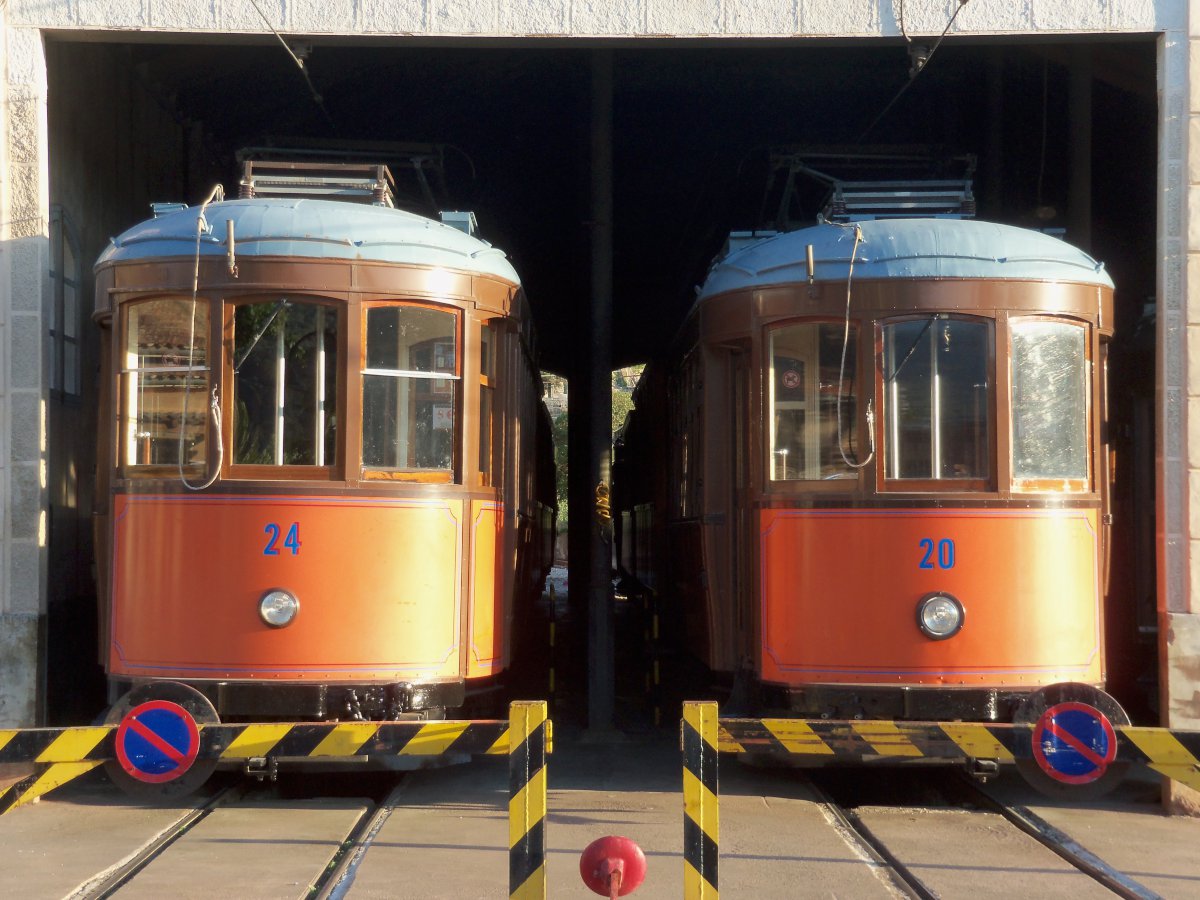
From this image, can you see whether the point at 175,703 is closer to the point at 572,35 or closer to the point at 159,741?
the point at 159,741

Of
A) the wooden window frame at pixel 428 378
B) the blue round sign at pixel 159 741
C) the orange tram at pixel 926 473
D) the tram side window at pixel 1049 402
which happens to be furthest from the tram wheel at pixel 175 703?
Result: the tram side window at pixel 1049 402

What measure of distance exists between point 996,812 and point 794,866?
1.93 m

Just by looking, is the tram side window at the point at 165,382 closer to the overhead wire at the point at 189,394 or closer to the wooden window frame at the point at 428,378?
the overhead wire at the point at 189,394

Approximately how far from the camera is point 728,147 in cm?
1394

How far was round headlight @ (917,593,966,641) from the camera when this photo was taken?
7.14 m

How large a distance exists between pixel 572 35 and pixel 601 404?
2.71 meters

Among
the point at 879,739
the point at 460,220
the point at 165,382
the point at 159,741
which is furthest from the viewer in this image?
the point at 460,220

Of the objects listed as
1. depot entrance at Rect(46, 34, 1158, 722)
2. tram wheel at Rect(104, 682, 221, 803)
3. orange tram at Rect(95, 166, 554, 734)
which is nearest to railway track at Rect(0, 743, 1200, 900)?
tram wheel at Rect(104, 682, 221, 803)

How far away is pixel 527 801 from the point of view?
4363 millimetres

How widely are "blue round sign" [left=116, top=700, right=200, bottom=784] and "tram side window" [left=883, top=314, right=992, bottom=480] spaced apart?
3804mm

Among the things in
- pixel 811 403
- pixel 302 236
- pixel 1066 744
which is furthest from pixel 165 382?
pixel 1066 744

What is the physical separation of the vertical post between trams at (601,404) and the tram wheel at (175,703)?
3.12m

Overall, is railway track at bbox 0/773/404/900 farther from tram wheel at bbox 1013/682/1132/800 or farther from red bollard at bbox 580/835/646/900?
tram wheel at bbox 1013/682/1132/800

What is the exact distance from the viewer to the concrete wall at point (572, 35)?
7.59 meters
